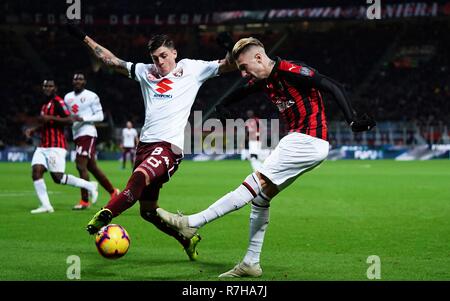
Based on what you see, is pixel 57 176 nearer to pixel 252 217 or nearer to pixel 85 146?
pixel 85 146

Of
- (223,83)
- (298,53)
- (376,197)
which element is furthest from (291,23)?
(376,197)

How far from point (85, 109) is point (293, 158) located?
7821 millimetres

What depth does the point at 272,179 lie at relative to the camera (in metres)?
6.53

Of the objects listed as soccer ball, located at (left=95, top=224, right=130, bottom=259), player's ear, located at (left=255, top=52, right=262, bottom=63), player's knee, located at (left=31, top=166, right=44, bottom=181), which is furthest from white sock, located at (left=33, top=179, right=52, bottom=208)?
player's ear, located at (left=255, top=52, right=262, bottom=63)

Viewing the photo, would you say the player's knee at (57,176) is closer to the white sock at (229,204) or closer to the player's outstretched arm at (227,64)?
the player's outstretched arm at (227,64)

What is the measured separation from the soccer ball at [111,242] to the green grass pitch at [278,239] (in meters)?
0.25

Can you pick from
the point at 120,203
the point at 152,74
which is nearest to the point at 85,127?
the point at 152,74

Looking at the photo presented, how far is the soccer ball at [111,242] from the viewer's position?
21.6 feet

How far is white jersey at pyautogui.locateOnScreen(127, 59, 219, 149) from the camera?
7.51m

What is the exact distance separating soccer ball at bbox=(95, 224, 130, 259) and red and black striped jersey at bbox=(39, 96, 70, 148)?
22.4ft

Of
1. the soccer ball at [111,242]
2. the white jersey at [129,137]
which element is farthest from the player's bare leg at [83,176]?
the white jersey at [129,137]

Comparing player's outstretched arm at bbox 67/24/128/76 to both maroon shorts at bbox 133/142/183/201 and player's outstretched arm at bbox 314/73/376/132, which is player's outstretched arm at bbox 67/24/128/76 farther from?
player's outstretched arm at bbox 314/73/376/132

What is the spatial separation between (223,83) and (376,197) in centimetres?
3443
